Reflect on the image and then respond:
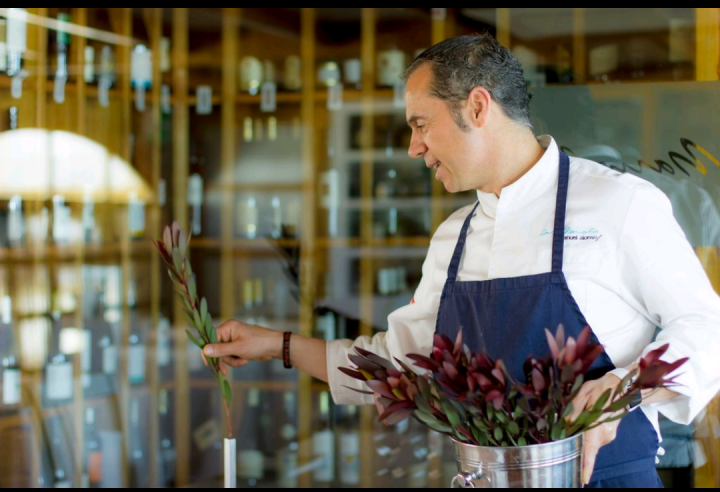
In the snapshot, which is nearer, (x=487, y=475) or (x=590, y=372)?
(x=487, y=475)

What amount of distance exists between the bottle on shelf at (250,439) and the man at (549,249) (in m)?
2.77

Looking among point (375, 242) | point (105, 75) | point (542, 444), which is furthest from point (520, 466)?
point (105, 75)

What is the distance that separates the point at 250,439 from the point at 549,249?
3.09m

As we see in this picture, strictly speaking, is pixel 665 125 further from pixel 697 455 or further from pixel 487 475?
pixel 487 475

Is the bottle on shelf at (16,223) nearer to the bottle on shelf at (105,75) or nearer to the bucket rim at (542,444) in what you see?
the bottle on shelf at (105,75)

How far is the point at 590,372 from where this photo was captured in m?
1.38

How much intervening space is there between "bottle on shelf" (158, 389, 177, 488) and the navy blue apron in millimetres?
3037

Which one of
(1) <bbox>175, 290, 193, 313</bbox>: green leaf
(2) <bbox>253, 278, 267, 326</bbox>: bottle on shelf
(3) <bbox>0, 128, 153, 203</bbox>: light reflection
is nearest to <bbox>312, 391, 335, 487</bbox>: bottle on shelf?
(2) <bbox>253, 278, 267, 326</bbox>: bottle on shelf

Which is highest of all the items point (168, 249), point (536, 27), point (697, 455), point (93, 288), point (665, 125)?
point (536, 27)

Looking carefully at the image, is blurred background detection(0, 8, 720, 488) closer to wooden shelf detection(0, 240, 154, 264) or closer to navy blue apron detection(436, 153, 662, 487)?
wooden shelf detection(0, 240, 154, 264)

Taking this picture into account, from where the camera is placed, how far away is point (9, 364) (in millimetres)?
4039

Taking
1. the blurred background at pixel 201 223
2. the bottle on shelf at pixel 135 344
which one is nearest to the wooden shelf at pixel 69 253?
the blurred background at pixel 201 223

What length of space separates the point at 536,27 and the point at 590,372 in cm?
203

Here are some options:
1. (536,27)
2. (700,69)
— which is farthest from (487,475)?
(536,27)
